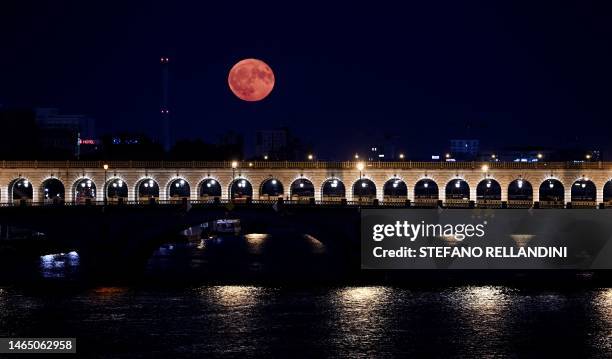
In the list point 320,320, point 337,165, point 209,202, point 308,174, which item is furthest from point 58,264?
point 320,320

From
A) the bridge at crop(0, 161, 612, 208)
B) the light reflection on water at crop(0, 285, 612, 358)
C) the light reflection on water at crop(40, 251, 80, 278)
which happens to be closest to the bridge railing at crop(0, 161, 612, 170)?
the bridge at crop(0, 161, 612, 208)

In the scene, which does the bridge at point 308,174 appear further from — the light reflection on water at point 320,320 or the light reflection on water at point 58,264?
the light reflection on water at point 320,320

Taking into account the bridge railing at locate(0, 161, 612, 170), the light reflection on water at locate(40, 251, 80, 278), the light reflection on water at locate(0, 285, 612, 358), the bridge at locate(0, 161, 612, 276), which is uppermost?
the bridge railing at locate(0, 161, 612, 170)

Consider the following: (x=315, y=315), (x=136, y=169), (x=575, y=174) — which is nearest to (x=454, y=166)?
(x=575, y=174)

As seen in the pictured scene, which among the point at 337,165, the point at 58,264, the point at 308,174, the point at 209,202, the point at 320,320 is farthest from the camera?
the point at 308,174

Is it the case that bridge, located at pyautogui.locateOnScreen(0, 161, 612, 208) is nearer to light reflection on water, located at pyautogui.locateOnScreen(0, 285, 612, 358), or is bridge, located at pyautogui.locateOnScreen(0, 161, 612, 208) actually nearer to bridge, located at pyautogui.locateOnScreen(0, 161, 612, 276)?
bridge, located at pyautogui.locateOnScreen(0, 161, 612, 276)

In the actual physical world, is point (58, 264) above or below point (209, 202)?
below

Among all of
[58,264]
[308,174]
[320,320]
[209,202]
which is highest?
[308,174]

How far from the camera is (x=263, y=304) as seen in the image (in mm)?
92688

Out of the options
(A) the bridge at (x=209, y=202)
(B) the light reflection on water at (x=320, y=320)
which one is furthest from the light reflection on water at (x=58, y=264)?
(B) the light reflection on water at (x=320, y=320)

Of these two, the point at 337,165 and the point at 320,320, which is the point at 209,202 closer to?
the point at 337,165

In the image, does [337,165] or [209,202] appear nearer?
[209,202]

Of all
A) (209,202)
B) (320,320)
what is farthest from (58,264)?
(320,320)

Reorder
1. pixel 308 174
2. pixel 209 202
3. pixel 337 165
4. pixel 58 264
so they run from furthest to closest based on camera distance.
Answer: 1. pixel 308 174
2. pixel 337 165
3. pixel 58 264
4. pixel 209 202
